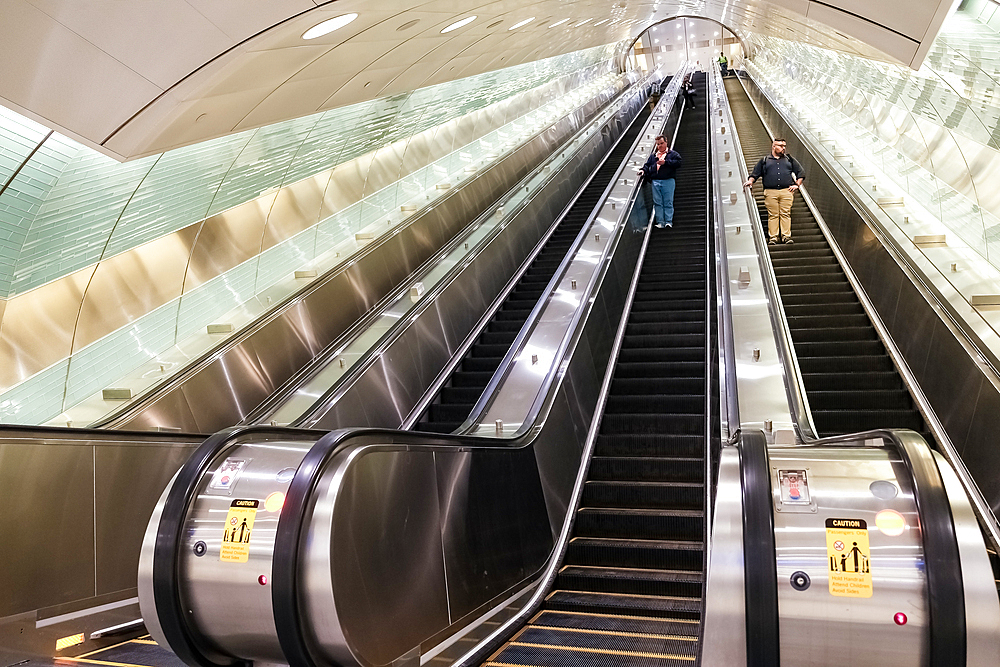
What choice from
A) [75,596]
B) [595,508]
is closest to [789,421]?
[595,508]

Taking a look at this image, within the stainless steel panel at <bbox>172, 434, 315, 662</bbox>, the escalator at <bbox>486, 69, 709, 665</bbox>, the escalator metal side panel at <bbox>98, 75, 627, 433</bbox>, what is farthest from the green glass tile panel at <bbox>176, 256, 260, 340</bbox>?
the stainless steel panel at <bbox>172, 434, 315, 662</bbox>

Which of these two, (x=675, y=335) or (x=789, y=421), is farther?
(x=675, y=335)

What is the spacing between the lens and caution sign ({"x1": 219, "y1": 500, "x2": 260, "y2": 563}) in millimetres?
3188

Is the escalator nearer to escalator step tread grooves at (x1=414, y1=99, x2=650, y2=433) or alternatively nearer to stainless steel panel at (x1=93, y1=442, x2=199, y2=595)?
escalator step tread grooves at (x1=414, y1=99, x2=650, y2=433)

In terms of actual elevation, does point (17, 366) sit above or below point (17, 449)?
below

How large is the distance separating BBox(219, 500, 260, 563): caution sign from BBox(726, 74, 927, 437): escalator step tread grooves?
13.3ft

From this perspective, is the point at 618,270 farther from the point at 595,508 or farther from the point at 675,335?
the point at 595,508

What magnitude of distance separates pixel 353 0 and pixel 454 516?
437 cm

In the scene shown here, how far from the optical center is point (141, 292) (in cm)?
741

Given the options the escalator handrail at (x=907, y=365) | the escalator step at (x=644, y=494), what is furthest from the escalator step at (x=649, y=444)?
the escalator handrail at (x=907, y=365)

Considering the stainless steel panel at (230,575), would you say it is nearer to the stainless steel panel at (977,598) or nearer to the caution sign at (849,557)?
the caution sign at (849,557)

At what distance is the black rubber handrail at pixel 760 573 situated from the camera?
2244 millimetres

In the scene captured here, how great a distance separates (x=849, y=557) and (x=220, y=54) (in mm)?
5325

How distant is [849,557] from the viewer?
2.39 m
